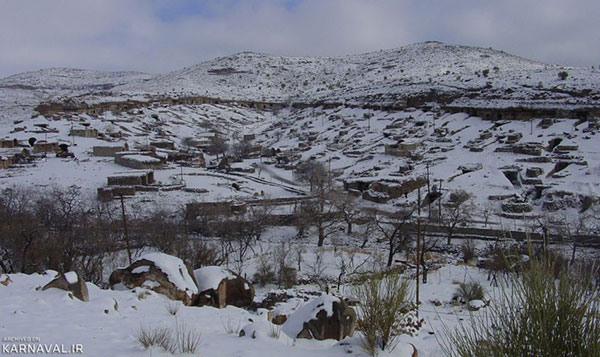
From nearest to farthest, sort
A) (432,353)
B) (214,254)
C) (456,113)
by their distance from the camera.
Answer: (432,353)
(214,254)
(456,113)

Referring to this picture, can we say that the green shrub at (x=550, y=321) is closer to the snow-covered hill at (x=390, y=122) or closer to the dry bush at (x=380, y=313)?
the dry bush at (x=380, y=313)

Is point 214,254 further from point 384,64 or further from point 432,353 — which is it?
point 384,64

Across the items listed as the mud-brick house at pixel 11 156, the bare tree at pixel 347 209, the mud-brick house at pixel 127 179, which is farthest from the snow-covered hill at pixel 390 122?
the bare tree at pixel 347 209

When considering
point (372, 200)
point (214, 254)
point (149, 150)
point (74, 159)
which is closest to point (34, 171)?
point (74, 159)

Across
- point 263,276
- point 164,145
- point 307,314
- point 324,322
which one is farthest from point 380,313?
point 164,145

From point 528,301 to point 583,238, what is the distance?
65.6 ft

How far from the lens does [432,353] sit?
6227 millimetres

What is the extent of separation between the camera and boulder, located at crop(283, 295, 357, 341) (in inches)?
256

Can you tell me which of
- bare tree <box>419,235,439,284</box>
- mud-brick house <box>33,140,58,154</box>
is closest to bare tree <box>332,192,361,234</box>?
bare tree <box>419,235,439,284</box>

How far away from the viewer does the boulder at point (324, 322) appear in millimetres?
6500

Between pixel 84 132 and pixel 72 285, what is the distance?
40.8 m

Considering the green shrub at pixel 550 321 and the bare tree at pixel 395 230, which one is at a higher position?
the green shrub at pixel 550 321

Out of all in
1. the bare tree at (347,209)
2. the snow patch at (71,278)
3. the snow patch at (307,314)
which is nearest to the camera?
the snow patch at (307,314)

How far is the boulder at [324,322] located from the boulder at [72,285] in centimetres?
331
